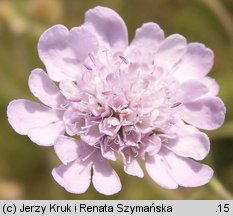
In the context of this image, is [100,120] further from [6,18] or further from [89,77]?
[6,18]

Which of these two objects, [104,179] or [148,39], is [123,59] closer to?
[148,39]

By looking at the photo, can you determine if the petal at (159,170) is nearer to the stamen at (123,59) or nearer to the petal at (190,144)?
the petal at (190,144)

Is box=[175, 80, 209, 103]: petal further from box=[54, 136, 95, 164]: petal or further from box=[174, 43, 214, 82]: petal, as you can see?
box=[54, 136, 95, 164]: petal

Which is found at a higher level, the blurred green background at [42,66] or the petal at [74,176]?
the blurred green background at [42,66]

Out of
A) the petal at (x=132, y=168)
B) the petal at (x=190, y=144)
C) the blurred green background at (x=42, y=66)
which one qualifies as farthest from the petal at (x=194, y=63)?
the blurred green background at (x=42, y=66)

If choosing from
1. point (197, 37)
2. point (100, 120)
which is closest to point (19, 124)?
point (100, 120)

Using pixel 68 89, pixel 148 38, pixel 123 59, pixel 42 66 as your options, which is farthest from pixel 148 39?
pixel 42 66
